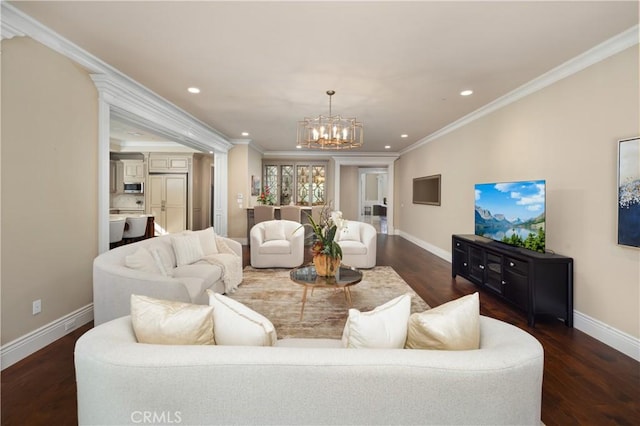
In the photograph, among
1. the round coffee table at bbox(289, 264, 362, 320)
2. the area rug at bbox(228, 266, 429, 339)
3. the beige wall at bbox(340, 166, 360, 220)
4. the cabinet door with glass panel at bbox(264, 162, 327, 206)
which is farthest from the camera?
the beige wall at bbox(340, 166, 360, 220)

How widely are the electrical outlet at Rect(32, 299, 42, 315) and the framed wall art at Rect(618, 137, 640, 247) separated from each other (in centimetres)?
502

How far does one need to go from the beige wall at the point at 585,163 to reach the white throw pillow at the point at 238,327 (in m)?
3.13

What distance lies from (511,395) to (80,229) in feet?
12.1

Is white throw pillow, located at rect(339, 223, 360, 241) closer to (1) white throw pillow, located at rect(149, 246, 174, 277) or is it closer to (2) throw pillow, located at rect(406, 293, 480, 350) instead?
(1) white throw pillow, located at rect(149, 246, 174, 277)

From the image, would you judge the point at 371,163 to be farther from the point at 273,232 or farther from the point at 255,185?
the point at 273,232

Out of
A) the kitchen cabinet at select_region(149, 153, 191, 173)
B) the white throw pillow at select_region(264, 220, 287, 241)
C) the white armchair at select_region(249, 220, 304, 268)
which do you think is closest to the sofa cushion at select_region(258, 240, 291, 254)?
the white armchair at select_region(249, 220, 304, 268)

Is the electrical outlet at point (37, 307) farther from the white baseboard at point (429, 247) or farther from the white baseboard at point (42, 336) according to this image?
the white baseboard at point (429, 247)

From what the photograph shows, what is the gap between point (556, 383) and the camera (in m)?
2.15

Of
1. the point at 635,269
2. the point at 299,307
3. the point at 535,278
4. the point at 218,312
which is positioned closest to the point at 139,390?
the point at 218,312

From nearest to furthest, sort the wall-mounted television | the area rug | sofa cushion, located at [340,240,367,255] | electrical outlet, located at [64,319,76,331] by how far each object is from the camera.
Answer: electrical outlet, located at [64,319,76,331], the area rug, sofa cushion, located at [340,240,367,255], the wall-mounted television

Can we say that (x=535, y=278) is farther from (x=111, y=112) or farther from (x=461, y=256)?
(x=111, y=112)

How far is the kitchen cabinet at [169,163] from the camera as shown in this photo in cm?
812

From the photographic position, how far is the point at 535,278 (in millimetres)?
3031

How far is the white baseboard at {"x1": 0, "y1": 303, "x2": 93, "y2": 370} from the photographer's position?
2340mm
